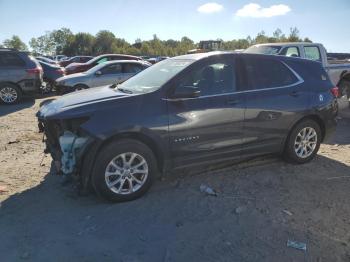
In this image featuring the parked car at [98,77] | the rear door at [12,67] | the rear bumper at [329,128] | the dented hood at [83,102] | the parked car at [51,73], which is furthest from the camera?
the parked car at [51,73]

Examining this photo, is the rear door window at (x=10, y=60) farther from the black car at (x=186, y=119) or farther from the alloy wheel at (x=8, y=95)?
the black car at (x=186, y=119)

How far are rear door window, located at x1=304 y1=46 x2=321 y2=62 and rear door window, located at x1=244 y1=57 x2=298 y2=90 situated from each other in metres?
5.78

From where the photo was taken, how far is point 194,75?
5152 mm

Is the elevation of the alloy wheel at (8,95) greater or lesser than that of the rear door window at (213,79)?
lesser

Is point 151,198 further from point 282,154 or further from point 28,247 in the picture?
point 282,154

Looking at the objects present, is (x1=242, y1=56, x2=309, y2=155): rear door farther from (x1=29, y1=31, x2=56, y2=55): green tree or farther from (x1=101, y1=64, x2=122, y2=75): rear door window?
(x1=29, y1=31, x2=56, y2=55): green tree

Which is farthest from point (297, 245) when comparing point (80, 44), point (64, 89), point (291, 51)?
point (80, 44)

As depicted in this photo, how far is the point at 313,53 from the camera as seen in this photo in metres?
11.5

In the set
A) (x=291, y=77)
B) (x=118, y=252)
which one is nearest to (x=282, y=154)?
(x=291, y=77)

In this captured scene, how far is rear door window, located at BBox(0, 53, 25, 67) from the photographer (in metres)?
13.1

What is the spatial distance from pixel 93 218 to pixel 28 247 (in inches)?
31.2

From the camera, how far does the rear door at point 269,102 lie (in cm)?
557

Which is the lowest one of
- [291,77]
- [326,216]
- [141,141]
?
[326,216]

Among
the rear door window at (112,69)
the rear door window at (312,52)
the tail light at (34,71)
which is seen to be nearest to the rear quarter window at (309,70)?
the rear door window at (312,52)
